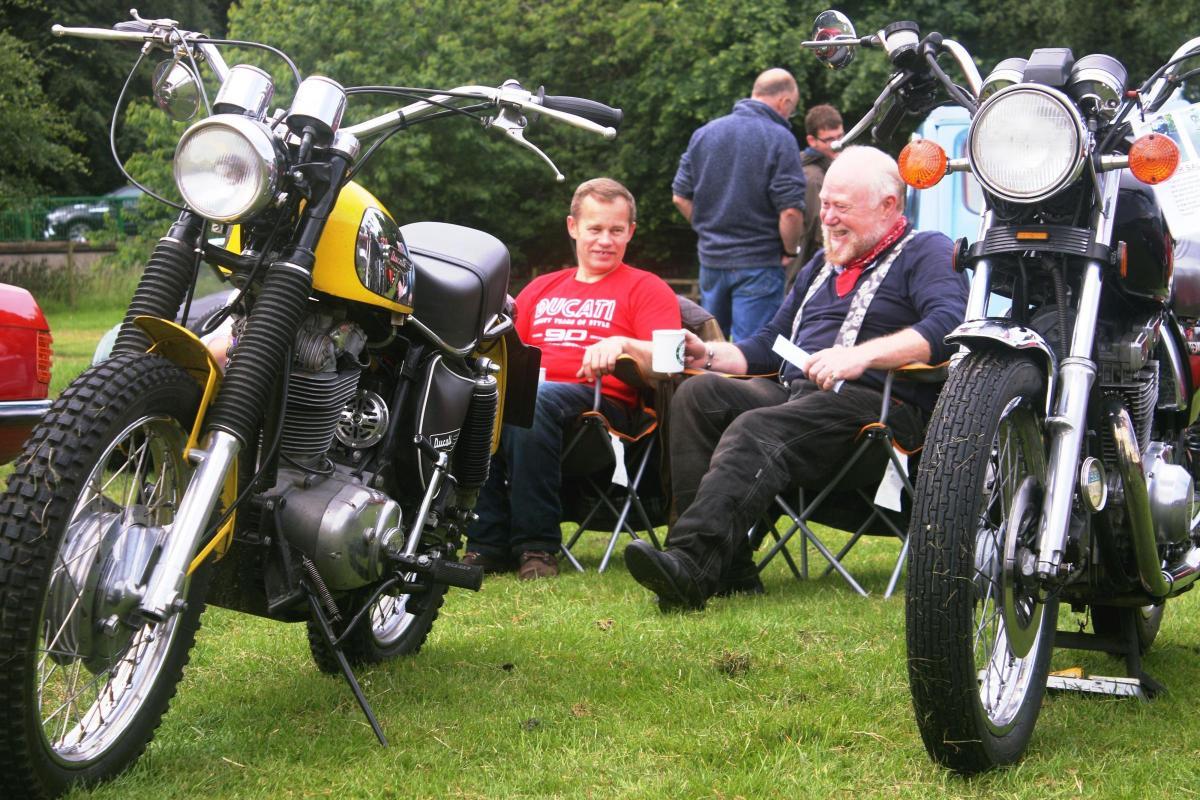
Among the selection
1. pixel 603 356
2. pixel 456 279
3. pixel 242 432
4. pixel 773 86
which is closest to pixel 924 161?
pixel 456 279

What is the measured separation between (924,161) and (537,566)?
8.93 feet

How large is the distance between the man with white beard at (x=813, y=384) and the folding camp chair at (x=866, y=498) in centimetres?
5

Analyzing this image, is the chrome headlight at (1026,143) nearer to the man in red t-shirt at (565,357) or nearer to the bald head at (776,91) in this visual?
the man in red t-shirt at (565,357)

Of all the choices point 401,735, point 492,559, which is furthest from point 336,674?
point 492,559

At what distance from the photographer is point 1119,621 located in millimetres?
3650

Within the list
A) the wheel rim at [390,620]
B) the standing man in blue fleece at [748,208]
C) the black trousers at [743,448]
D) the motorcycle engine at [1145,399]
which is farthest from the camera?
the standing man in blue fleece at [748,208]

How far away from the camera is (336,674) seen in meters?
3.70

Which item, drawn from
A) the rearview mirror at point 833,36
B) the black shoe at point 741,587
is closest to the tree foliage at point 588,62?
the black shoe at point 741,587

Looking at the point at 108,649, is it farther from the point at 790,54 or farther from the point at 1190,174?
the point at 790,54

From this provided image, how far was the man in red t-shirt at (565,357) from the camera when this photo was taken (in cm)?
538

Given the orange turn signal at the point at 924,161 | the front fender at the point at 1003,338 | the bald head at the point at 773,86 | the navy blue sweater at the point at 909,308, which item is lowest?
the navy blue sweater at the point at 909,308

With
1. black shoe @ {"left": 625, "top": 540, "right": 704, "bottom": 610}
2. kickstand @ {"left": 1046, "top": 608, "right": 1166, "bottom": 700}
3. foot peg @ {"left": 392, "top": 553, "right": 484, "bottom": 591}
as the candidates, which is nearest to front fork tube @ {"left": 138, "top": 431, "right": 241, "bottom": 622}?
foot peg @ {"left": 392, "top": 553, "right": 484, "bottom": 591}

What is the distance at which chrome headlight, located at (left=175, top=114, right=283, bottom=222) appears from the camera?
108 inches

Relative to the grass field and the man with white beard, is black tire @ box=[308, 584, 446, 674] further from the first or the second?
the man with white beard
